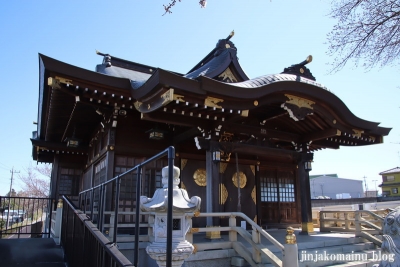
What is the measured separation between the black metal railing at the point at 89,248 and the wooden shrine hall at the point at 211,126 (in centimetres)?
290

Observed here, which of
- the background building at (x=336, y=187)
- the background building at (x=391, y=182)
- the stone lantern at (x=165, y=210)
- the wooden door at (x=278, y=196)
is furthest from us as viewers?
the background building at (x=336, y=187)

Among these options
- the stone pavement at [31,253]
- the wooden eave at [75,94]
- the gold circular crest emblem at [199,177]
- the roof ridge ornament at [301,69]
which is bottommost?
the stone pavement at [31,253]

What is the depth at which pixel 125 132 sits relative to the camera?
8695mm

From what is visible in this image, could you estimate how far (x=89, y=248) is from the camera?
3.65m

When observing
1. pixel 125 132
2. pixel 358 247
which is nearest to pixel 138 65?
Result: pixel 125 132

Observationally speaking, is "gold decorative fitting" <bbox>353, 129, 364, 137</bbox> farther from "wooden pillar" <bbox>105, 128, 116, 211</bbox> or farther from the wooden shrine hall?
"wooden pillar" <bbox>105, 128, 116, 211</bbox>

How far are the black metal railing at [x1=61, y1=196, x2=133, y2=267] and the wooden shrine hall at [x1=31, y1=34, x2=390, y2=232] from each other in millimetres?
2896

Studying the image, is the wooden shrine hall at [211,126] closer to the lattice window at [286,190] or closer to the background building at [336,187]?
the lattice window at [286,190]

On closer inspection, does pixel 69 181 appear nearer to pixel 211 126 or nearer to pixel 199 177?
pixel 199 177

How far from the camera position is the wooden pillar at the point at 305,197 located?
32.0 ft

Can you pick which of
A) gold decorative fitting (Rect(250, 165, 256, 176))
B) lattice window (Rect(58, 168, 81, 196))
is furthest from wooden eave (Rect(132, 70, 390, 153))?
lattice window (Rect(58, 168, 81, 196))

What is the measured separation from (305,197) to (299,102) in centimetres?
326

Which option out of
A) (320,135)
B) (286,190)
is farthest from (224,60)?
(286,190)

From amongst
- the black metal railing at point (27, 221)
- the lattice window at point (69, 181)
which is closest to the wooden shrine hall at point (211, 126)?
the lattice window at point (69, 181)
